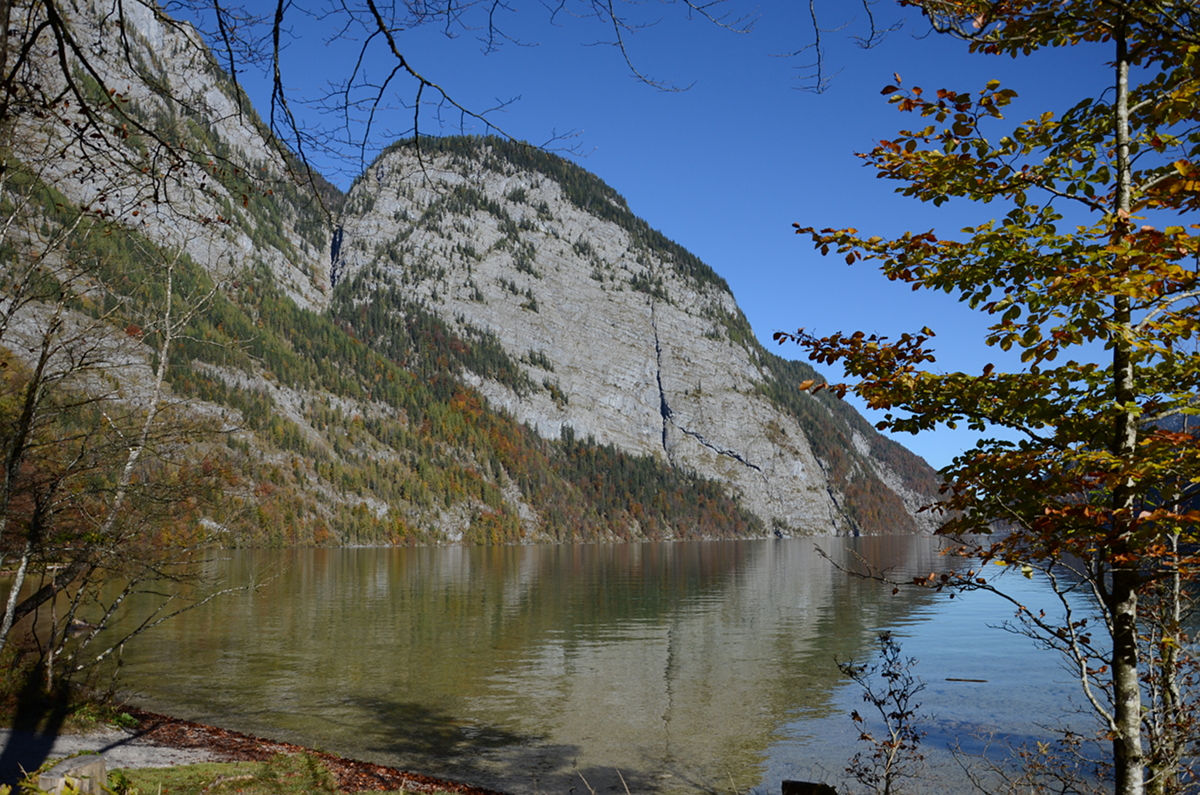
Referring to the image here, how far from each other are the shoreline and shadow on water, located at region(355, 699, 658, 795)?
3.64 ft

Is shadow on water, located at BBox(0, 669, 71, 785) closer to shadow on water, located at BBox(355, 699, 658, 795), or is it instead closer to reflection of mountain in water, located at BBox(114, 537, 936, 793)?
reflection of mountain in water, located at BBox(114, 537, 936, 793)

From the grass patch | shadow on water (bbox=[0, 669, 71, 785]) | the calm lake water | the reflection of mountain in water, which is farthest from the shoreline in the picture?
the reflection of mountain in water

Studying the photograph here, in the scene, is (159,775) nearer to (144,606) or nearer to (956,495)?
(956,495)

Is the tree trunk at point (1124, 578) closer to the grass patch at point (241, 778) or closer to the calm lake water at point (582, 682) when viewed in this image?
the calm lake water at point (582, 682)

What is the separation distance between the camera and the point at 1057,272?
5.87 meters

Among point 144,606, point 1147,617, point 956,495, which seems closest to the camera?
point 956,495

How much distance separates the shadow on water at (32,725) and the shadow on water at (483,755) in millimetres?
6284

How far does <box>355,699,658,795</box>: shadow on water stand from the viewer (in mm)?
15938

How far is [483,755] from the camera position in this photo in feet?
58.8

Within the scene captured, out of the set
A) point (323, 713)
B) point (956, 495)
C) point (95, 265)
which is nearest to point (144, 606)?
point (323, 713)

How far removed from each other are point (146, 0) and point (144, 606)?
48587mm

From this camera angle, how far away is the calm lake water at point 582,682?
18.0 m

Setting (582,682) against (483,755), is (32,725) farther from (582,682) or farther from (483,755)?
(582,682)

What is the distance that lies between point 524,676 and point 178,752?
14.4m
